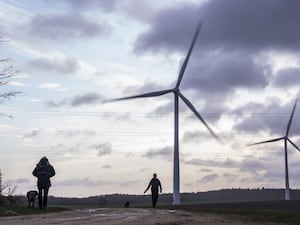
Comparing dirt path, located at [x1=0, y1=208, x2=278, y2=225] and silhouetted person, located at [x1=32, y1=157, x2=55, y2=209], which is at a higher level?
silhouetted person, located at [x1=32, y1=157, x2=55, y2=209]

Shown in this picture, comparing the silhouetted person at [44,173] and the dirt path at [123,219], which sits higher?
the silhouetted person at [44,173]

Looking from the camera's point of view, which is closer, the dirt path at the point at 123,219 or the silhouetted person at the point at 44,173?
the dirt path at the point at 123,219

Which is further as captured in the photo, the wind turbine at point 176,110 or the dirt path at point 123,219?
the wind turbine at point 176,110

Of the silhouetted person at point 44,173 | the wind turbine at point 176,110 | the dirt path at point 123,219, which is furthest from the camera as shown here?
the wind turbine at point 176,110

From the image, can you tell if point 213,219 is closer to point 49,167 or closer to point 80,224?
point 80,224

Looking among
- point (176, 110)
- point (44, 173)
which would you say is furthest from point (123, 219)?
point (176, 110)

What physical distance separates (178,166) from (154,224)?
35362mm

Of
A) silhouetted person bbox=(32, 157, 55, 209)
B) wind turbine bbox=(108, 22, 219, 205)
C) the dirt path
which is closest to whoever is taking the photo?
the dirt path

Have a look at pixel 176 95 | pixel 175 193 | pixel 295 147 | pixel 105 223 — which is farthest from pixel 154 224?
pixel 295 147

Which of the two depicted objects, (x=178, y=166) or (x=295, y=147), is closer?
(x=178, y=166)

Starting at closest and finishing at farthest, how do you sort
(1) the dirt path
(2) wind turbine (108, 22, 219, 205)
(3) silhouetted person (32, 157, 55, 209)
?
(1) the dirt path → (3) silhouetted person (32, 157, 55, 209) → (2) wind turbine (108, 22, 219, 205)

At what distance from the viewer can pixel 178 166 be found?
5925cm

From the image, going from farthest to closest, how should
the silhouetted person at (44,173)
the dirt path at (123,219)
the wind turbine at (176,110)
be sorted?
1. the wind turbine at (176,110)
2. the silhouetted person at (44,173)
3. the dirt path at (123,219)

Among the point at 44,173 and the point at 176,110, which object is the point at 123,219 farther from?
the point at 176,110
